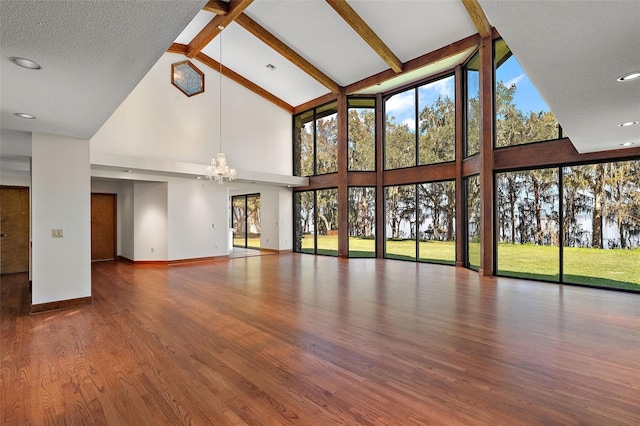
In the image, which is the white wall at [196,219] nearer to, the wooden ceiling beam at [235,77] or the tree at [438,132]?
the wooden ceiling beam at [235,77]

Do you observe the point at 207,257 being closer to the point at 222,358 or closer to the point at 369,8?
the point at 222,358

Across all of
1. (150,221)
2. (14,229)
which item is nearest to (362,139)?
(150,221)

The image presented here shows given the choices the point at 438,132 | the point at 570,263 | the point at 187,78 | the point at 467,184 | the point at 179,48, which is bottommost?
the point at 570,263

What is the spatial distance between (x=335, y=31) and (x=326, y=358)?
772 centimetres

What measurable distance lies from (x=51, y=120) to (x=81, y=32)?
254 cm

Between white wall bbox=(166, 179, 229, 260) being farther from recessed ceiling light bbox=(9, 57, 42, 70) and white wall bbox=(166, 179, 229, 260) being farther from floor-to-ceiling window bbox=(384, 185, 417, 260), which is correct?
recessed ceiling light bbox=(9, 57, 42, 70)

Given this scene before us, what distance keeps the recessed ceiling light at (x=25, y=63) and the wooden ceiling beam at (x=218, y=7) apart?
5.38m

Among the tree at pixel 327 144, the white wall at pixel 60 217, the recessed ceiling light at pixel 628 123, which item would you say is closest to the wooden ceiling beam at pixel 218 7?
the white wall at pixel 60 217

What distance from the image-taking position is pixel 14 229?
7.32 m

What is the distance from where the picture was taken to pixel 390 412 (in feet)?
6.93

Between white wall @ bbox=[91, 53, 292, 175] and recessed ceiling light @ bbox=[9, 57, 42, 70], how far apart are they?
584cm

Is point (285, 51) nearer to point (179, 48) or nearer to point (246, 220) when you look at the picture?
point (179, 48)

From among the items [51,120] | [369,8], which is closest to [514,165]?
[369,8]

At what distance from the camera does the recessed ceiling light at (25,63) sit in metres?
2.23
